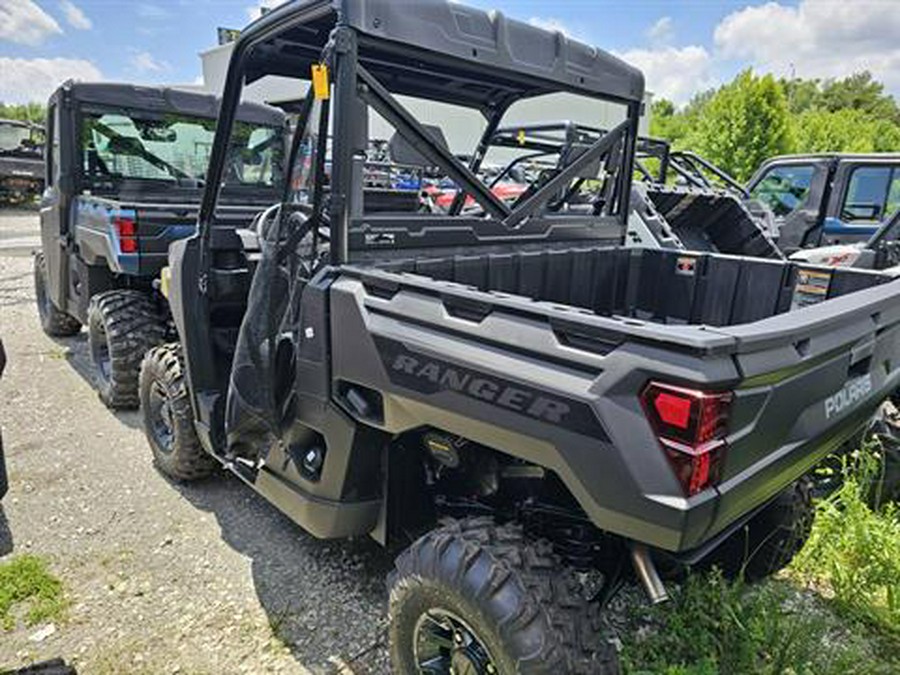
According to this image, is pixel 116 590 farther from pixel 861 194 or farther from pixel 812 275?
pixel 861 194

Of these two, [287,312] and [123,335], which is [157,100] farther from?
[287,312]

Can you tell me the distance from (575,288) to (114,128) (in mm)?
4311

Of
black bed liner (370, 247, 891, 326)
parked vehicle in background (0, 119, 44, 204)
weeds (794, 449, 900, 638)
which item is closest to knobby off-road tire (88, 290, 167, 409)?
black bed liner (370, 247, 891, 326)

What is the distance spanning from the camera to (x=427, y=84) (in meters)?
3.00

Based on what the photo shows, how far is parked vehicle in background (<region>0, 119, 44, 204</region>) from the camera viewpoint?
1770 centimetres

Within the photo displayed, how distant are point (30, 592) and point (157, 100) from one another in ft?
13.2

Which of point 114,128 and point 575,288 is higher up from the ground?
point 114,128

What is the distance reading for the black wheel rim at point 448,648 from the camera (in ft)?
6.21

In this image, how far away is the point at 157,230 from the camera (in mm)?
4527

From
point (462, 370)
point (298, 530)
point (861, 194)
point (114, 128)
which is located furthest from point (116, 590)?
point (861, 194)

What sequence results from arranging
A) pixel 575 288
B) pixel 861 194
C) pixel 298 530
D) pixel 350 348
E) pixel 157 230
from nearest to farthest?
pixel 350 348 → pixel 575 288 → pixel 298 530 → pixel 157 230 → pixel 861 194

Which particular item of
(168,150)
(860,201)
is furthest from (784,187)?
(168,150)

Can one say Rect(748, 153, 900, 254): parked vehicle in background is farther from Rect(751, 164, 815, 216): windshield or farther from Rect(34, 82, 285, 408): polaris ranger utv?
Rect(34, 82, 285, 408): polaris ranger utv

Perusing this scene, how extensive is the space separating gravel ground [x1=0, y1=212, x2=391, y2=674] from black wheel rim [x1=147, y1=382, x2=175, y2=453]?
0.80 ft
